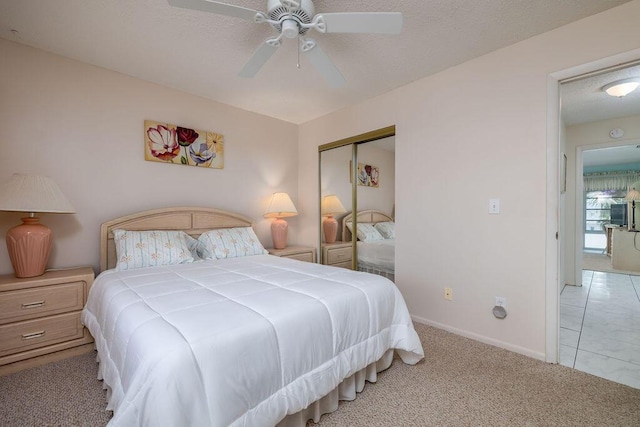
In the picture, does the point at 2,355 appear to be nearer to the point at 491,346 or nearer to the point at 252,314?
the point at 252,314

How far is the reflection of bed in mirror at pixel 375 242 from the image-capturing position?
3.18 m

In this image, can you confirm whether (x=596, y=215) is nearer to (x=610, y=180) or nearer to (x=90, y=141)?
(x=610, y=180)

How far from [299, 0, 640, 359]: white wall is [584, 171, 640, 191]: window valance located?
7.51 metres

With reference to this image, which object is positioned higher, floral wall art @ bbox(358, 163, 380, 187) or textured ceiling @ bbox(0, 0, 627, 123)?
textured ceiling @ bbox(0, 0, 627, 123)

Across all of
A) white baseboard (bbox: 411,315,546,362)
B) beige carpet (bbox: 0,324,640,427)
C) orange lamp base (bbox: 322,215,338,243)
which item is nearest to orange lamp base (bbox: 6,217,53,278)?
beige carpet (bbox: 0,324,640,427)

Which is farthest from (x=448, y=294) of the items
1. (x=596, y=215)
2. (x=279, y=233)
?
(x=596, y=215)

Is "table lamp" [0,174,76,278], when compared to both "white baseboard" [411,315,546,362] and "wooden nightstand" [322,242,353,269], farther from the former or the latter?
"white baseboard" [411,315,546,362]

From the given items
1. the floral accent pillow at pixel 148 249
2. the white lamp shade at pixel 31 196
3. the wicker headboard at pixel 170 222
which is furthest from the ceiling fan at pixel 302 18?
the wicker headboard at pixel 170 222

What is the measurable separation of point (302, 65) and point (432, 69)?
1.21 m

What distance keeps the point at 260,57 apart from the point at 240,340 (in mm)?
1760

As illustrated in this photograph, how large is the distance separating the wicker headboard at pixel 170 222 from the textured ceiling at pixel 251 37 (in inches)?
53.4

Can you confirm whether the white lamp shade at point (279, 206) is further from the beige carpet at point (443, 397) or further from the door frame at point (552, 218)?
the door frame at point (552, 218)

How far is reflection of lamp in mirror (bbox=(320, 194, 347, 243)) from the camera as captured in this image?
375 cm

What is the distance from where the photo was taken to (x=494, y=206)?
92.0 inches
